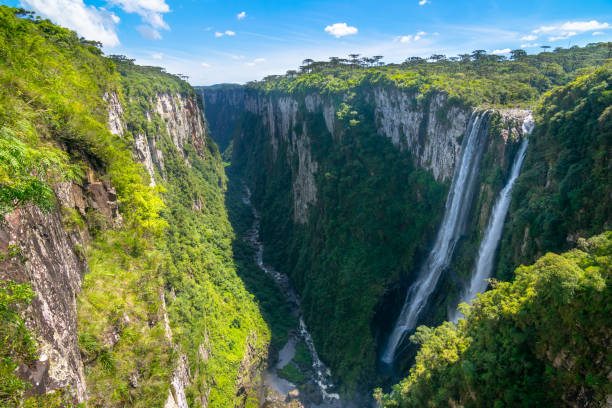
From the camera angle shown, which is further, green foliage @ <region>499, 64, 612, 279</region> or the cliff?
the cliff

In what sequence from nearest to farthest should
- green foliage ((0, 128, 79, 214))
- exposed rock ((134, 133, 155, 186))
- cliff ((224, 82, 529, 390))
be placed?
1. green foliage ((0, 128, 79, 214))
2. cliff ((224, 82, 529, 390))
3. exposed rock ((134, 133, 155, 186))

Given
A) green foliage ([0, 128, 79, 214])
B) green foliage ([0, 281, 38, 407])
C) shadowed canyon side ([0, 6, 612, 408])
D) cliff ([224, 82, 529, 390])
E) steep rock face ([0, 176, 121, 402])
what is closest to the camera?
green foliage ([0, 281, 38, 407])

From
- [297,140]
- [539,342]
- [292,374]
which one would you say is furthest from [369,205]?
[539,342]

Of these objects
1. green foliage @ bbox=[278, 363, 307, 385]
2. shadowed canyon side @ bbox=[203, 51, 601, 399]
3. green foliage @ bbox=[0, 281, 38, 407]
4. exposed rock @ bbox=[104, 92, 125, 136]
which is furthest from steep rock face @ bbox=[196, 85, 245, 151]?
green foliage @ bbox=[0, 281, 38, 407]

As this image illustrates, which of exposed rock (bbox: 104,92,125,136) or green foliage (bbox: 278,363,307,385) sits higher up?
exposed rock (bbox: 104,92,125,136)

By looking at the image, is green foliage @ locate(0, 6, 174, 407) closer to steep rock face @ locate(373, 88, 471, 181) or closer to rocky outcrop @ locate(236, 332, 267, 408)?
rocky outcrop @ locate(236, 332, 267, 408)

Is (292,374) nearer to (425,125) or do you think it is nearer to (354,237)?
(354,237)

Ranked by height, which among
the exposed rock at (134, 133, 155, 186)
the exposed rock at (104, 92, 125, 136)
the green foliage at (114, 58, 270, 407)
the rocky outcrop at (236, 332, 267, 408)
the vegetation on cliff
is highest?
the vegetation on cliff

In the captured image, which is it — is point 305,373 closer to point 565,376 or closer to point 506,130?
point 565,376
